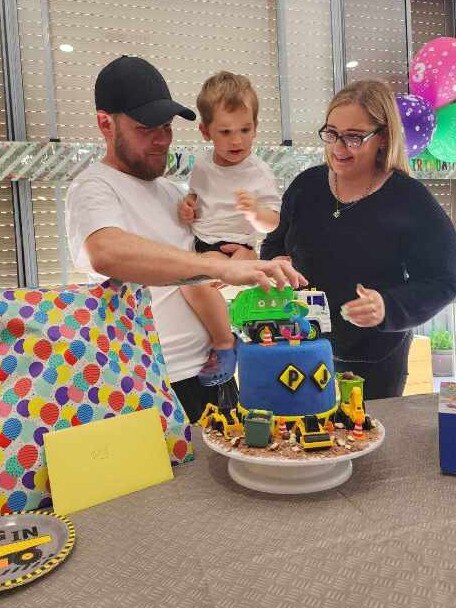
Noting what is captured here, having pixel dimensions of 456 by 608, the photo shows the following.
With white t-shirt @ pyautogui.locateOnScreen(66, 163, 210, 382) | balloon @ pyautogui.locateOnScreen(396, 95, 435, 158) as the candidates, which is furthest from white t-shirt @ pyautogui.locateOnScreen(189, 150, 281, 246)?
balloon @ pyautogui.locateOnScreen(396, 95, 435, 158)

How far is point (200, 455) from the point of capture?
1103 millimetres

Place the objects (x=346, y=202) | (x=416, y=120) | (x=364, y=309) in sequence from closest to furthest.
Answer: (x=364, y=309), (x=346, y=202), (x=416, y=120)

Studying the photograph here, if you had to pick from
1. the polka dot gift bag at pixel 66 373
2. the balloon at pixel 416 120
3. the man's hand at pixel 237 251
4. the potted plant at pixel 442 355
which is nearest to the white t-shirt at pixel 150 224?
the man's hand at pixel 237 251

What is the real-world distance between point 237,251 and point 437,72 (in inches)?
127

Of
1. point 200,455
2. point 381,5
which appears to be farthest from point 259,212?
point 381,5

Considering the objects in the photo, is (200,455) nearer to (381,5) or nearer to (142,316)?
(142,316)

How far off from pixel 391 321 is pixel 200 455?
685 millimetres

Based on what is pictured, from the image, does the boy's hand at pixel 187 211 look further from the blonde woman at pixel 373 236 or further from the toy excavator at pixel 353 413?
the toy excavator at pixel 353 413

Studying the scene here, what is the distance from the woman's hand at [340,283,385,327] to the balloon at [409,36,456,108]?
11.1ft

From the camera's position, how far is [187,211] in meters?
1.66

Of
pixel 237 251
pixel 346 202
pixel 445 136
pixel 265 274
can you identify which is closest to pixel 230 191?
pixel 237 251

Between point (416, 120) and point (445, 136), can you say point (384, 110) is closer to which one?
point (416, 120)

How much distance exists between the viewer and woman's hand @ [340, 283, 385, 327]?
1.29m

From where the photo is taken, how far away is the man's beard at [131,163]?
1488 millimetres
